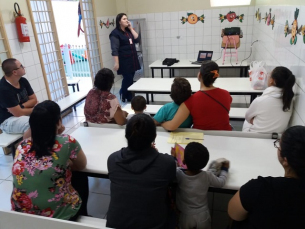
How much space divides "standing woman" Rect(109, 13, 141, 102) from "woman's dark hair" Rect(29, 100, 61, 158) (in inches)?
124

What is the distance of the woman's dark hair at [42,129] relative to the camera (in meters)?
1.34

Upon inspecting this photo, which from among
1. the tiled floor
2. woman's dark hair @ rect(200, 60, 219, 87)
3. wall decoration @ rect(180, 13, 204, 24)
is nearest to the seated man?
the tiled floor

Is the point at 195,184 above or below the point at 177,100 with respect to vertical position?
below

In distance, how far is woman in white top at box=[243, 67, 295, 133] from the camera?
1.97m

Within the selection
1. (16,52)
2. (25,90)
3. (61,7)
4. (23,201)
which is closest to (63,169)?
(23,201)

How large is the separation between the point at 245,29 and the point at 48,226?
5492 millimetres

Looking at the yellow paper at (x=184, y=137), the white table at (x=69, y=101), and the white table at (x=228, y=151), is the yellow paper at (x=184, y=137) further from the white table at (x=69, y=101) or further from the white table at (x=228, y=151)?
the white table at (x=69, y=101)

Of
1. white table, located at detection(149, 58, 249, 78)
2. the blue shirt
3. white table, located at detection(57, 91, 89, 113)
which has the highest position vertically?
the blue shirt

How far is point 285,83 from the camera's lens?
1979mm

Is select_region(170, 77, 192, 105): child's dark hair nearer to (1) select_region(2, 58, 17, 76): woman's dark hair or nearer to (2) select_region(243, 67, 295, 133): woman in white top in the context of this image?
(2) select_region(243, 67, 295, 133): woman in white top

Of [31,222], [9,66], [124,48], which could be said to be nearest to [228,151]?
[31,222]

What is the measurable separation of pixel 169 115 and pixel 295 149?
1.19m

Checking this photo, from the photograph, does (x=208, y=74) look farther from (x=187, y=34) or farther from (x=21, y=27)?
(x=187, y=34)

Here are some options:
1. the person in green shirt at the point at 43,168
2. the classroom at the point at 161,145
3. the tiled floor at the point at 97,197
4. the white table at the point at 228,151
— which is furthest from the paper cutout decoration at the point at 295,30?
the person in green shirt at the point at 43,168
